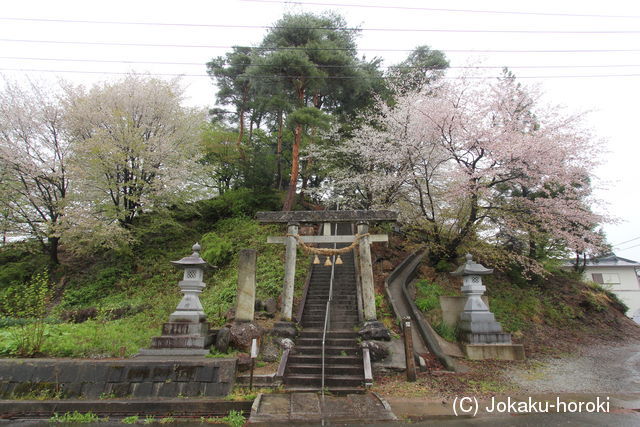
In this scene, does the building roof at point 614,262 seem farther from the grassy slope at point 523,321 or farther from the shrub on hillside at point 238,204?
the shrub on hillside at point 238,204

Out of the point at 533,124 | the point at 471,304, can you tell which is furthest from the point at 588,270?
the point at 471,304

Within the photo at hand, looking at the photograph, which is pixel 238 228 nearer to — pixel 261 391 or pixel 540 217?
pixel 261 391

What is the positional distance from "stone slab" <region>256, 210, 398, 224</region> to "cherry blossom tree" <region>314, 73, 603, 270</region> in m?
2.95

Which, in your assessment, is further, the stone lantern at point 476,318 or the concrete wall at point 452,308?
the concrete wall at point 452,308

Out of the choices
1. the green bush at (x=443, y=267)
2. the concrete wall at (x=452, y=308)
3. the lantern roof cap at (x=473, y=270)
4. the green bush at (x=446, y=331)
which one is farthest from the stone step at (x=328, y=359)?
the green bush at (x=443, y=267)

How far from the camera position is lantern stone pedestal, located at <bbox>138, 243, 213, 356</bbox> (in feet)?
26.2

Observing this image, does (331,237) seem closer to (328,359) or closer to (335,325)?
(335,325)

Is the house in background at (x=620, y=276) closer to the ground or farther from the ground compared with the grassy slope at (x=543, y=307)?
farther from the ground

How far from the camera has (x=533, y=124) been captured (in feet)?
45.4

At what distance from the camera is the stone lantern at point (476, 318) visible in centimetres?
945

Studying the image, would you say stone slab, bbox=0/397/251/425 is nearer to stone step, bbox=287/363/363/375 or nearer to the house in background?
stone step, bbox=287/363/363/375

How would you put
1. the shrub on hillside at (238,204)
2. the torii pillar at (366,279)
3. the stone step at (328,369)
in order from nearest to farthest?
the stone step at (328,369) < the torii pillar at (366,279) < the shrub on hillside at (238,204)

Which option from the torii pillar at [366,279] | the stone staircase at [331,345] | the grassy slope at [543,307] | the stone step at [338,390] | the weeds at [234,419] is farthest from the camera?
the grassy slope at [543,307]

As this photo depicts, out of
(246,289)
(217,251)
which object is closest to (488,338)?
(246,289)
